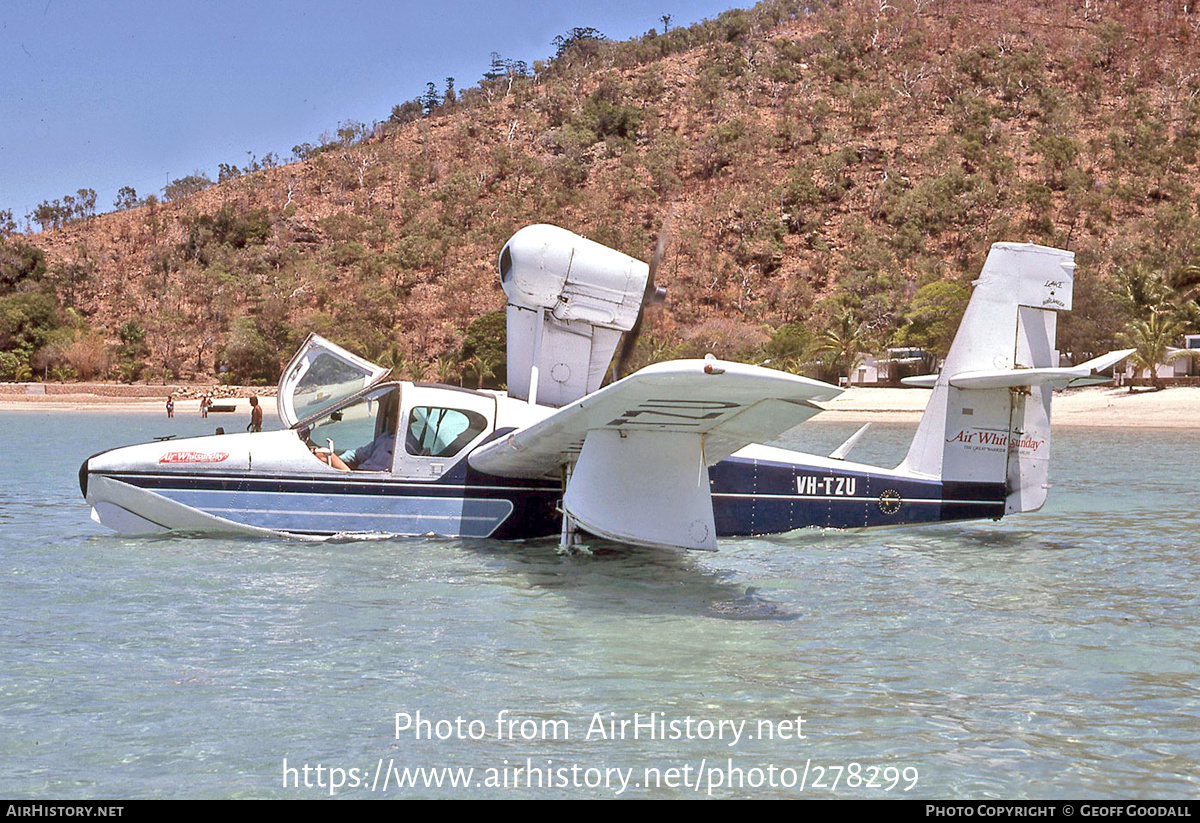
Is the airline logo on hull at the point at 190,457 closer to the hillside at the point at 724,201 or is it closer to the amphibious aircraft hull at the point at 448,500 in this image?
the amphibious aircraft hull at the point at 448,500

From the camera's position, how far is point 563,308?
12.2 meters

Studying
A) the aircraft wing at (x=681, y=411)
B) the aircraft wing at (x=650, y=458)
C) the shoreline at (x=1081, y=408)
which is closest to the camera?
the aircraft wing at (x=681, y=411)

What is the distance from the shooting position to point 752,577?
11.1 metres

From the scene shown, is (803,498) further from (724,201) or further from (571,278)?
(724,201)

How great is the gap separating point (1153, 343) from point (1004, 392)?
43028mm

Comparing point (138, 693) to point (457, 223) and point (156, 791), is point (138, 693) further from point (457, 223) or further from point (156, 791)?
point (457, 223)

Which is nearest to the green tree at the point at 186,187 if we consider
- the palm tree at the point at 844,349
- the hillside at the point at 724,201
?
the hillside at the point at 724,201

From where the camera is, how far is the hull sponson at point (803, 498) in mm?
11938

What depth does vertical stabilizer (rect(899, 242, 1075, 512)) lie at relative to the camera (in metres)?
12.3

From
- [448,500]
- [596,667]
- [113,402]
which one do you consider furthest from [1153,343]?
[113,402]

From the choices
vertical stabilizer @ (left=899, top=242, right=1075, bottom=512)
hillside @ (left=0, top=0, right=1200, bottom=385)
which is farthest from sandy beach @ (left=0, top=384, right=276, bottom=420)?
vertical stabilizer @ (left=899, top=242, right=1075, bottom=512)

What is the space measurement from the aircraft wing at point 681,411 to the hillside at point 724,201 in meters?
51.0

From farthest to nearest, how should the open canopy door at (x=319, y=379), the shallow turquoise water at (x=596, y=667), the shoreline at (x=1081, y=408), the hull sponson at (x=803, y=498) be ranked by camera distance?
the shoreline at (x=1081, y=408)
the open canopy door at (x=319, y=379)
the hull sponson at (x=803, y=498)
the shallow turquoise water at (x=596, y=667)
